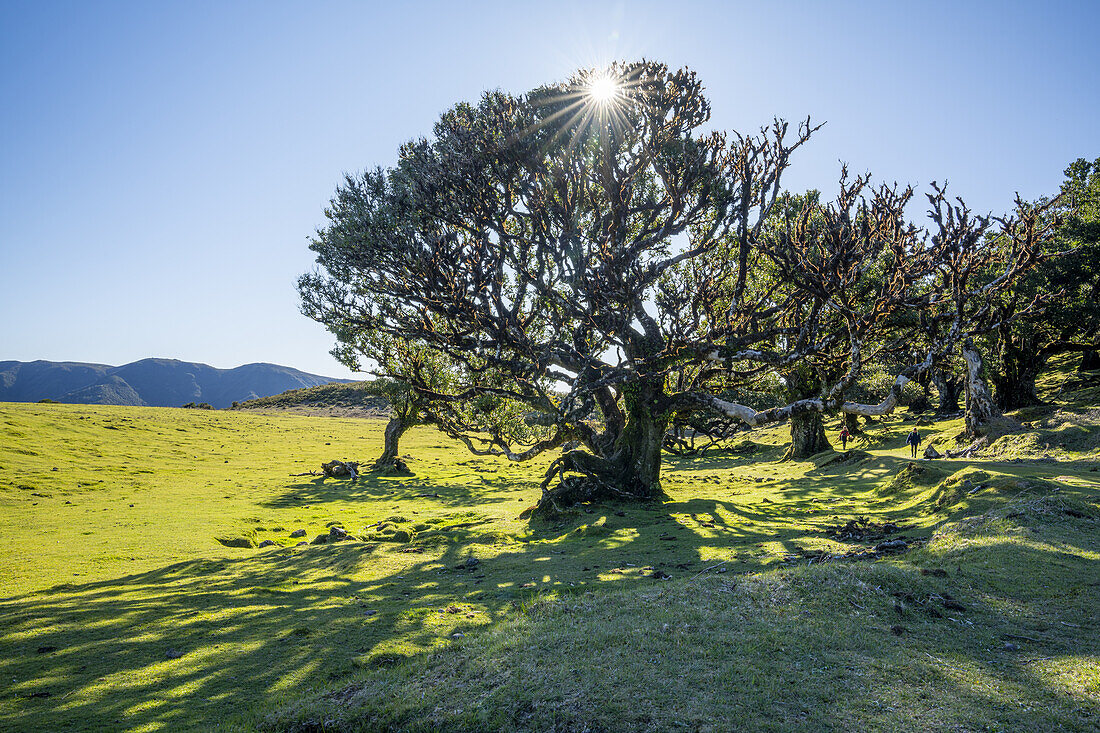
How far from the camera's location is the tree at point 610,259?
1590 cm

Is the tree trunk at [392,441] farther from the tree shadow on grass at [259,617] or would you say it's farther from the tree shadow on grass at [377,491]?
the tree shadow on grass at [259,617]

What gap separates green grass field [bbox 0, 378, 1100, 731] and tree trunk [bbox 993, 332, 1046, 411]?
19.0 metres

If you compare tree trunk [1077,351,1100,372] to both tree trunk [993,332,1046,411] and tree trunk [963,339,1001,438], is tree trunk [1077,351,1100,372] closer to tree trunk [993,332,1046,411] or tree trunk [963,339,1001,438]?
tree trunk [993,332,1046,411]

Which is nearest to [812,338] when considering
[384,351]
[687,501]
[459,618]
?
[687,501]

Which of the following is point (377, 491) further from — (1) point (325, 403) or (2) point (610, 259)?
(1) point (325, 403)

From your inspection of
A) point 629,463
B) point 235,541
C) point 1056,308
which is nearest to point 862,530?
point 629,463

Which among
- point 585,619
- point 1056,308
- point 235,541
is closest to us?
point 585,619

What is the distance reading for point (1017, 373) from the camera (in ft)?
103

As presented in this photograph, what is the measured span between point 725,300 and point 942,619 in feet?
50.0

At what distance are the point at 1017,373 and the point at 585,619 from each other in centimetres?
3776

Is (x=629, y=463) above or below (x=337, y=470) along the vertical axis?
above

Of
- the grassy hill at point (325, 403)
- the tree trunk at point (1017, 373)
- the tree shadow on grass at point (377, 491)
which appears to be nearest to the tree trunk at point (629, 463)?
the tree shadow on grass at point (377, 491)

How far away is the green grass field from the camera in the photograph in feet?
14.2

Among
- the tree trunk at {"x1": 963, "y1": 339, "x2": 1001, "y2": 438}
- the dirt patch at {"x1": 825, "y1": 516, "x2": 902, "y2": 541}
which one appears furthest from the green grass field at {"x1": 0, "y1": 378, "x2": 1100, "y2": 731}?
the tree trunk at {"x1": 963, "y1": 339, "x2": 1001, "y2": 438}
